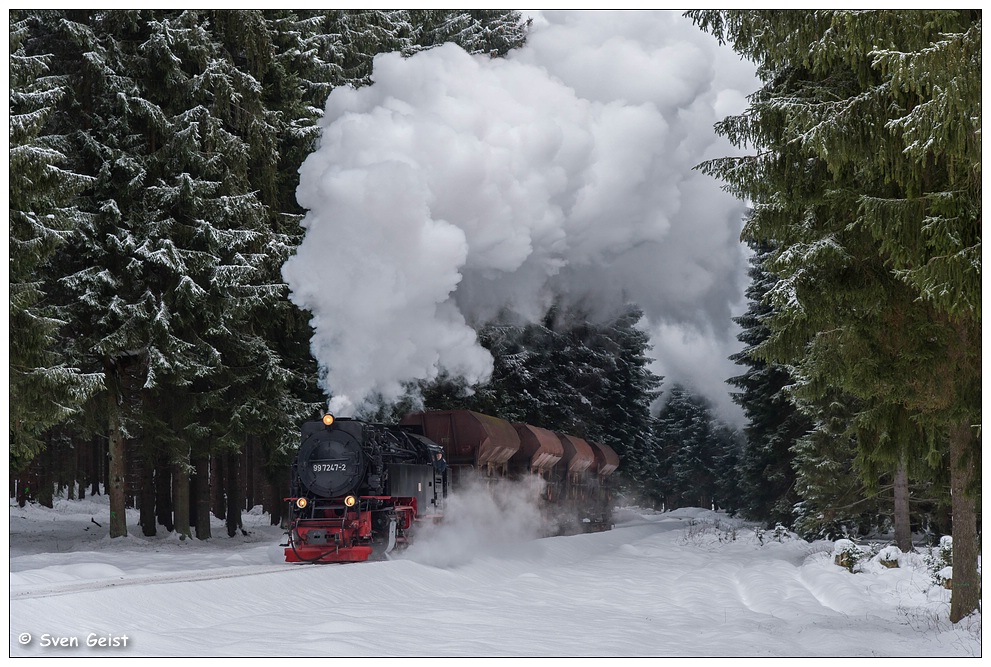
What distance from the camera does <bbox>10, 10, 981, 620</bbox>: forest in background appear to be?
7957 millimetres

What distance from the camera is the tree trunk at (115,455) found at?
19.4 meters

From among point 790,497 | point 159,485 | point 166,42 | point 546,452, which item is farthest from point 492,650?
point 790,497

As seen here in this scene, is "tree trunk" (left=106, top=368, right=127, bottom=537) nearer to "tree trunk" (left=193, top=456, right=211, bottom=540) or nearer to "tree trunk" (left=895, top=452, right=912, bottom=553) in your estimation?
"tree trunk" (left=193, top=456, right=211, bottom=540)

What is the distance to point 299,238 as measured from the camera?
75.3ft

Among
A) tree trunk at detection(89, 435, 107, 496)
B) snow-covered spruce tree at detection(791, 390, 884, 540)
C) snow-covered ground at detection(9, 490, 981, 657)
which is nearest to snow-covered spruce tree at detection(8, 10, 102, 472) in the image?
snow-covered ground at detection(9, 490, 981, 657)

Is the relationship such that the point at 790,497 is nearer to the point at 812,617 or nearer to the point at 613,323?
the point at 613,323

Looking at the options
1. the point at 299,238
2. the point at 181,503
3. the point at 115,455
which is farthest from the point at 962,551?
the point at 181,503

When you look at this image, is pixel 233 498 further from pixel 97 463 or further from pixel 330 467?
pixel 330 467

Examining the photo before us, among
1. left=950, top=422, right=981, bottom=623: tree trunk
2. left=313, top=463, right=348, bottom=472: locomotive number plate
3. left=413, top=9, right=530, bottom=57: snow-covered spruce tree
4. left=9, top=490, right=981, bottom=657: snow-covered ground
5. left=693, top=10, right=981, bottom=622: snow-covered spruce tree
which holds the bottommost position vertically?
left=9, top=490, right=981, bottom=657: snow-covered ground

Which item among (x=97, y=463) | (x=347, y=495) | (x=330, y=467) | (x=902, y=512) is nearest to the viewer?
(x=347, y=495)

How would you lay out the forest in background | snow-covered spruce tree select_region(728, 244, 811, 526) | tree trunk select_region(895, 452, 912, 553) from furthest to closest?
snow-covered spruce tree select_region(728, 244, 811, 526) → tree trunk select_region(895, 452, 912, 553) → the forest in background

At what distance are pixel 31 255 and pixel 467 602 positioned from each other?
7.35 meters

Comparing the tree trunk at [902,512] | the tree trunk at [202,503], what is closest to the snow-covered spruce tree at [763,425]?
the tree trunk at [902,512]

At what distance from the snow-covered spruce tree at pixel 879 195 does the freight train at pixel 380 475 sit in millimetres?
8403
